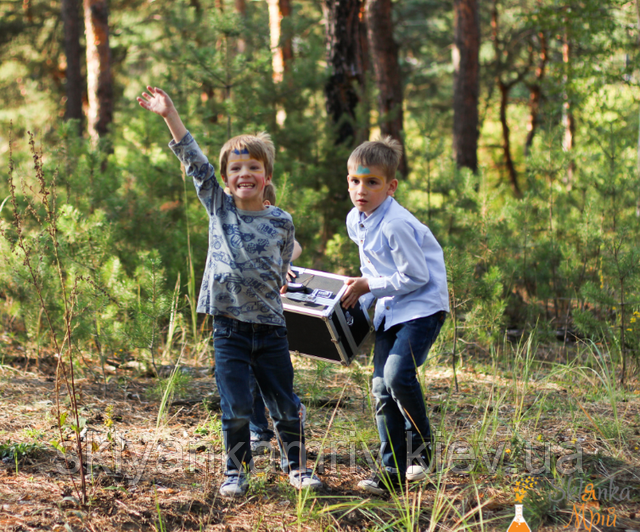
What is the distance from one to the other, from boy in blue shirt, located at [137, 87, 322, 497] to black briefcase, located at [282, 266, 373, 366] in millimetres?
334

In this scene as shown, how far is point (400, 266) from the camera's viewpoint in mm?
2574

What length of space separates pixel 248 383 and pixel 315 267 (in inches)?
131

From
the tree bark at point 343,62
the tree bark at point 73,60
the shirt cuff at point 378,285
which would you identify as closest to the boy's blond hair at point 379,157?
the shirt cuff at point 378,285

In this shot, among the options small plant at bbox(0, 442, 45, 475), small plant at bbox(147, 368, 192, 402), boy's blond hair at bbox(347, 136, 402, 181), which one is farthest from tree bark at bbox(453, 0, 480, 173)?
small plant at bbox(0, 442, 45, 475)

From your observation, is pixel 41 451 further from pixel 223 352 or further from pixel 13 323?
pixel 13 323

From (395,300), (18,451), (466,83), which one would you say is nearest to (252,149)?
(395,300)

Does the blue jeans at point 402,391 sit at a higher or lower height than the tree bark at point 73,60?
lower

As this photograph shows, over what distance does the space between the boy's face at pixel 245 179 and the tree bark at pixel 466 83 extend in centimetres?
873

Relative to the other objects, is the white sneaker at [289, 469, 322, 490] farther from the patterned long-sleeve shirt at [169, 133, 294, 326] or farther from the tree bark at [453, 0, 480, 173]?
the tree bark at [453, 0, 480, 173]

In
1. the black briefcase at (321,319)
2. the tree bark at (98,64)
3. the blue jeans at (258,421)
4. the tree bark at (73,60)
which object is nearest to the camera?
the black briefcase at (321,319)

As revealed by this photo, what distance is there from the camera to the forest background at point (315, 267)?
2465mm

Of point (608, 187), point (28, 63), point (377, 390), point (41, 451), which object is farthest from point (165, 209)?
point (28, 63)

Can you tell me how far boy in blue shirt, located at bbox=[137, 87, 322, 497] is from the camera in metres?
2.53

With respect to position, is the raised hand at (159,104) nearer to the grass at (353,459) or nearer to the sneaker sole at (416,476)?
the grass at (353,459)
